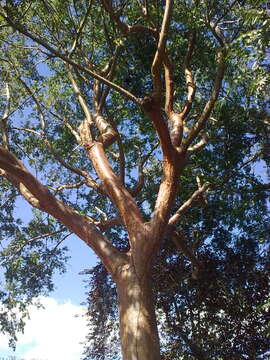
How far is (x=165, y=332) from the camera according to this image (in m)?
9.70

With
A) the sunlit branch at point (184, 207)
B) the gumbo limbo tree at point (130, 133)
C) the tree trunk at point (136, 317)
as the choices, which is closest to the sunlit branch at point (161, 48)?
the gumbo limbo tree at point (130, 133)

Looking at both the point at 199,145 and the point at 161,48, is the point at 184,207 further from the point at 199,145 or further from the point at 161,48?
the point at 161,48

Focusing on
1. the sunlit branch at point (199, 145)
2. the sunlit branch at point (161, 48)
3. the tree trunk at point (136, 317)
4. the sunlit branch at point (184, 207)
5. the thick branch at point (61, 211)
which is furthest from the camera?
the sunlit branch at point (199, 145)

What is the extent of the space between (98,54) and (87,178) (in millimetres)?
3715

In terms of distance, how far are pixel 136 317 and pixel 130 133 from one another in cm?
598

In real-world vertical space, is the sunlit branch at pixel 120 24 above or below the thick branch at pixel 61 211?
above

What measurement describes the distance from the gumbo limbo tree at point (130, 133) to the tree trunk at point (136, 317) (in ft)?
0.12

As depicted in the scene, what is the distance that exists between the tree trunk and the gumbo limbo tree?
38 mm

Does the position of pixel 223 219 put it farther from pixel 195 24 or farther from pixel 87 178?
pixel 195 24

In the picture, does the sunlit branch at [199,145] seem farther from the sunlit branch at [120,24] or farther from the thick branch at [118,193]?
the sunlit branch at [120,24]

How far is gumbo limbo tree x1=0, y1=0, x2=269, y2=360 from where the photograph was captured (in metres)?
5.61

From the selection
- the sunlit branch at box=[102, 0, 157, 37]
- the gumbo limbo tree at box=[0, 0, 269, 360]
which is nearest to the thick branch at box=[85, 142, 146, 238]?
the gumbo limbo tree at box=[0, 0, 269, 360]

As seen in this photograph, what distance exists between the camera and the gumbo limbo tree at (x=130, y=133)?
5.61 m

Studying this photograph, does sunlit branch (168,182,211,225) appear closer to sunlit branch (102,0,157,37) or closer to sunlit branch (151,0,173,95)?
sunlit branch (151,0,173,95)
